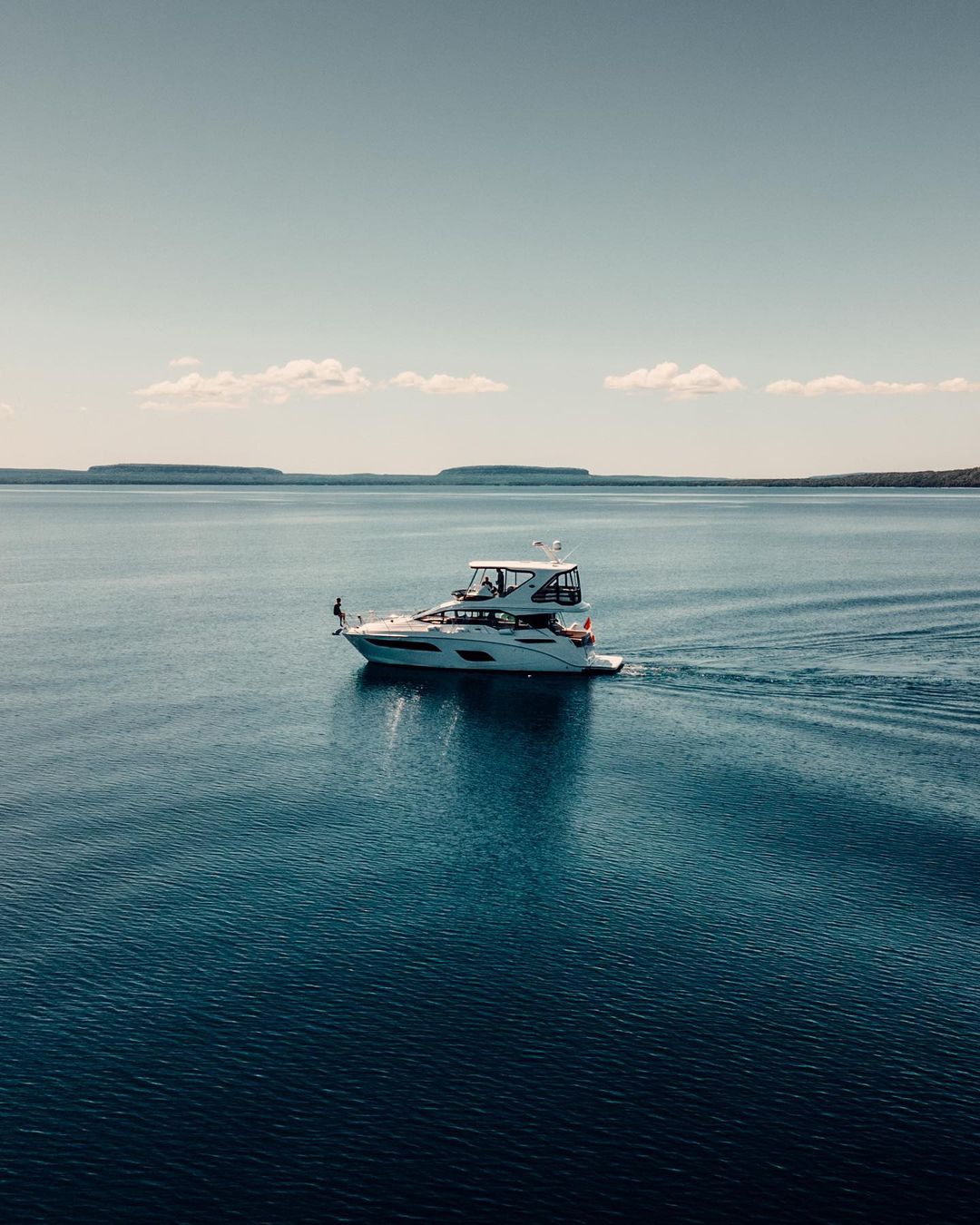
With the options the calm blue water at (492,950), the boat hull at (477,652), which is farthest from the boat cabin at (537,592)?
the calm blue water at (492,950)

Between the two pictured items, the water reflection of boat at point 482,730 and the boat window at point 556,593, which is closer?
the water reflection of boat at point 482,730

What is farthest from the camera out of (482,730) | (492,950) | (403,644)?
(403,644)

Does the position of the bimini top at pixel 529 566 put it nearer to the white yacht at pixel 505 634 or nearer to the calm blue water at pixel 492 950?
the white yacht at pixel 505 634

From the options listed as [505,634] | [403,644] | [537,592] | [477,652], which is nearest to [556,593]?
[537,592]

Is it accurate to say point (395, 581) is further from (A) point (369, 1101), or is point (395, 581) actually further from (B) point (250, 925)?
(A) point (369, 1101)

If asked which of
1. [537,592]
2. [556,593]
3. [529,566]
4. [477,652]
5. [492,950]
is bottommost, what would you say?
[492,950]

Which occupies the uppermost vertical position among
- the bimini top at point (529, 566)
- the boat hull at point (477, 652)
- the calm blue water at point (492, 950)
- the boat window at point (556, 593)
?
the bimini top at point (529, 566)

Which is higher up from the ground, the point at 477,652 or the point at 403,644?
the point at 403,644

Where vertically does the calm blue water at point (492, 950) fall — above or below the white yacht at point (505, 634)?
below

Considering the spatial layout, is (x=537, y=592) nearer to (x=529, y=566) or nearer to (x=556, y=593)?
(x=556, y=593)
